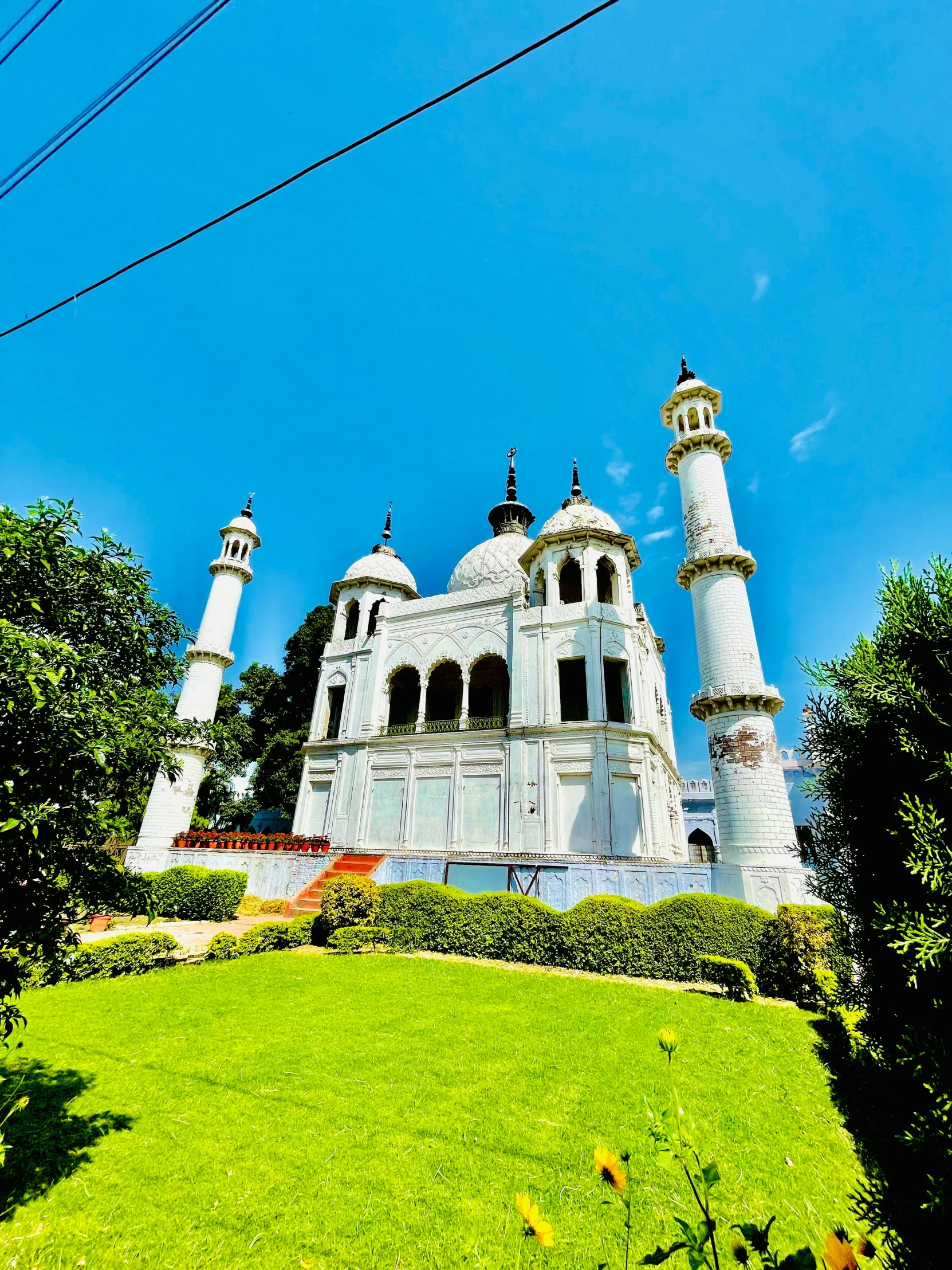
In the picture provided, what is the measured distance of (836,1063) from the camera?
6.86 m

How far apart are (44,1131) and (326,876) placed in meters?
15.2

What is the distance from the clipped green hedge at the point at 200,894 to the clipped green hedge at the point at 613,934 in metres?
8.56

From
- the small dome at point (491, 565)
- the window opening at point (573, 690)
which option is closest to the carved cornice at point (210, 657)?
the small dome at point (491, 565)

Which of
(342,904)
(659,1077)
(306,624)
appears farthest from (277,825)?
(659,1077)

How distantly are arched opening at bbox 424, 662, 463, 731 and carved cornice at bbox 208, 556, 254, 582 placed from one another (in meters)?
12.0

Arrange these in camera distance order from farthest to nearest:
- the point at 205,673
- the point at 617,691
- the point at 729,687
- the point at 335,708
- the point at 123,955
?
the point at 335,708 < the point at 205,673 < the point at 617,691 < the point at 729,687 < the point at 123,955

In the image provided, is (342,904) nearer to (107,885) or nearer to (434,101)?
(107,885)

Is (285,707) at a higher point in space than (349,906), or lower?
higher

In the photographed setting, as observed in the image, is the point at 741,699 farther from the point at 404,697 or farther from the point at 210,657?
the point at 210,657

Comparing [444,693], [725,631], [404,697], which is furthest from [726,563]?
[404,697]

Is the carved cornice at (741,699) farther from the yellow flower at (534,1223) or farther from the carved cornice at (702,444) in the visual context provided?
the yellow flower at (534,1223)

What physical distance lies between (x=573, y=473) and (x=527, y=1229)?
33.4m

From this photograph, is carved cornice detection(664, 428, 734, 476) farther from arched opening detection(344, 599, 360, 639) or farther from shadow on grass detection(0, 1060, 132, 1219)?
shadow on grass detection(0, 1060, 132, 1219)

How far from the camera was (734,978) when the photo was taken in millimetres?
9820
